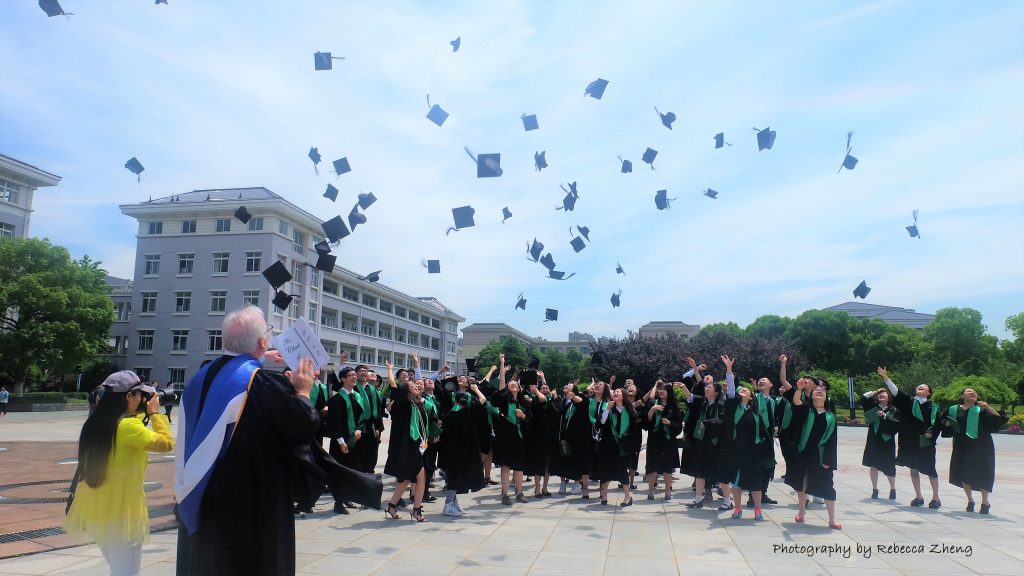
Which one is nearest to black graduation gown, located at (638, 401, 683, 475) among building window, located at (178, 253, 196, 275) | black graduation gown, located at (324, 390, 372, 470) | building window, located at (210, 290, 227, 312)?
black graduation gown, located at (324, 390, 372, 470)

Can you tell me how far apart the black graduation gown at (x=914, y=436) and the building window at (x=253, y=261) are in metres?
44.1

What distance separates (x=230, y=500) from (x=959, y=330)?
72256 mm

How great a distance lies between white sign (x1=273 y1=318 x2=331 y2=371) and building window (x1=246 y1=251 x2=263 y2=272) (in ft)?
151

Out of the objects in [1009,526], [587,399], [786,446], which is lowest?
[1009,526]

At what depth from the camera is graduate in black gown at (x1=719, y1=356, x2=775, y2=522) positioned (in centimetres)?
851

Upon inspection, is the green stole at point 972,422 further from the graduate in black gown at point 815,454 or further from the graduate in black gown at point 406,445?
the graduate in black gown at point 406,445

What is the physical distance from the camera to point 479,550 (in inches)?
259

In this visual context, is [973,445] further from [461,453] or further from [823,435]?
[461,453]

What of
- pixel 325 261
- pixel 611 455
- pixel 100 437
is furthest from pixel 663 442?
pixel 100 437

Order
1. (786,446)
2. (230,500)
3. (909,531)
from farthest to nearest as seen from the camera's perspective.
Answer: (786,446), (909,531), (230,500)

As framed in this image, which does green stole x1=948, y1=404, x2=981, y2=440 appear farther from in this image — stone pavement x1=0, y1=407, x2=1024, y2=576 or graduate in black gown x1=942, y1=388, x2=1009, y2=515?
stone pavement x1=0, y1=407, x2=1024, y2=576

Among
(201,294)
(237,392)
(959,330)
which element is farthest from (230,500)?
(959,330)

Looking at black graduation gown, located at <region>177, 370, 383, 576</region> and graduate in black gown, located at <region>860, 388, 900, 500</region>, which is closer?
black graduation gown, located at <region>177, 370, 383, 576</region>

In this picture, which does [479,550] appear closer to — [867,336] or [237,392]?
[237,392]
